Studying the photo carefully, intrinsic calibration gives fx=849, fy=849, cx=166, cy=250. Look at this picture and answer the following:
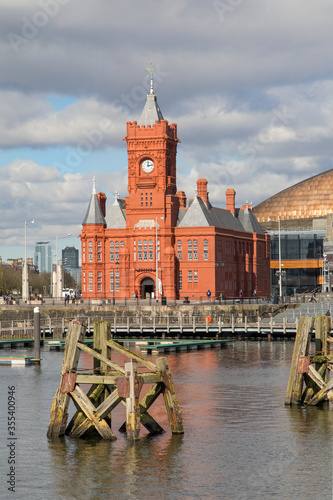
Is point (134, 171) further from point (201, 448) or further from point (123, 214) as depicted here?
point (201, 448)

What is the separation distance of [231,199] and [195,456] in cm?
10234

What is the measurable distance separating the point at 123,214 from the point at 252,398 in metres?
76.1

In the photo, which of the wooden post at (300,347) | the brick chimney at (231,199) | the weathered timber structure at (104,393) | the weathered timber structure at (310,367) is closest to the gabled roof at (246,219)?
the brick chimney at (231,199)

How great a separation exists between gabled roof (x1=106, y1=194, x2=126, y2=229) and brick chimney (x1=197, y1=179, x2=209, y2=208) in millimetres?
10787

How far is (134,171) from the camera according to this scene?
111938 mm

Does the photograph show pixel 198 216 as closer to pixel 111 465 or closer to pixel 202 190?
pixel 202 190

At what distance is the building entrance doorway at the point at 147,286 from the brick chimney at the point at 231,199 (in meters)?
22.8

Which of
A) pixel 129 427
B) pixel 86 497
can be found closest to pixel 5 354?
pixel 129 427

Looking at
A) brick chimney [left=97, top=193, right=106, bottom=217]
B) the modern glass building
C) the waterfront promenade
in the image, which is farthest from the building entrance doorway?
the modern glass building

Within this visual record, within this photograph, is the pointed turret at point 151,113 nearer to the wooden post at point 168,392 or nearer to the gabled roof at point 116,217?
the gabled roof at point 116,217

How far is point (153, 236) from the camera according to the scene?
110000mm

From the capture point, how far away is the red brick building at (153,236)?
358 ft

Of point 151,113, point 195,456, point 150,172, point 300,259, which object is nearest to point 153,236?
point 150,172

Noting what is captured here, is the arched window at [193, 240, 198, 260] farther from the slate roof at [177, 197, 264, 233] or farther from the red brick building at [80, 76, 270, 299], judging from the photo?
the slate roof at [177, 197, 264, 233]
